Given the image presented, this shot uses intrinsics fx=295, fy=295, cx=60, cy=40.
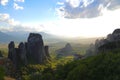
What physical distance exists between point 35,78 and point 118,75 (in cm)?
6090

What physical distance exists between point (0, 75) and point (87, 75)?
166ft

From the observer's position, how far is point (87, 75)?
129 metres

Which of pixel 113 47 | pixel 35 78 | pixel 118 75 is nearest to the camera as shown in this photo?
pixel 118 75

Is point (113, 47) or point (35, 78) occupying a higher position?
point (113, 47)

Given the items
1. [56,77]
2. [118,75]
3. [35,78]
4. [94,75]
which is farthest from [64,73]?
[118,75]

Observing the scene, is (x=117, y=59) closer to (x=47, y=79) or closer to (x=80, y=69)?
(x=80, y=69)

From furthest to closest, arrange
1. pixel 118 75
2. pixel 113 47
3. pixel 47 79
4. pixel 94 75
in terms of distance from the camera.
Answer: pixel 113 47, pixel 47 79, pixel 94 75, pixel 118 75

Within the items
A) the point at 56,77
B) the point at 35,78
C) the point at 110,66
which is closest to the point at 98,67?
the point at 110,66

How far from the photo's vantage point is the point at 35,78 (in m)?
165

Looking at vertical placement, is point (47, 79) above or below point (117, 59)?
below

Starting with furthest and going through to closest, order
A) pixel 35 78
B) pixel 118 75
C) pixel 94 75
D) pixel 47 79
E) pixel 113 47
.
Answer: pixel 113 47
pixel 35 78
pixel 47 79
pixel 94 75
pixel 118 75

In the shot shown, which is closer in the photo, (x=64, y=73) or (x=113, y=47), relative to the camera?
(x=64, y=73)

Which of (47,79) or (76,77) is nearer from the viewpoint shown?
(76,77)

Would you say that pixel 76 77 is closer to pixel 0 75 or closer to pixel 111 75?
pixel 111 75
